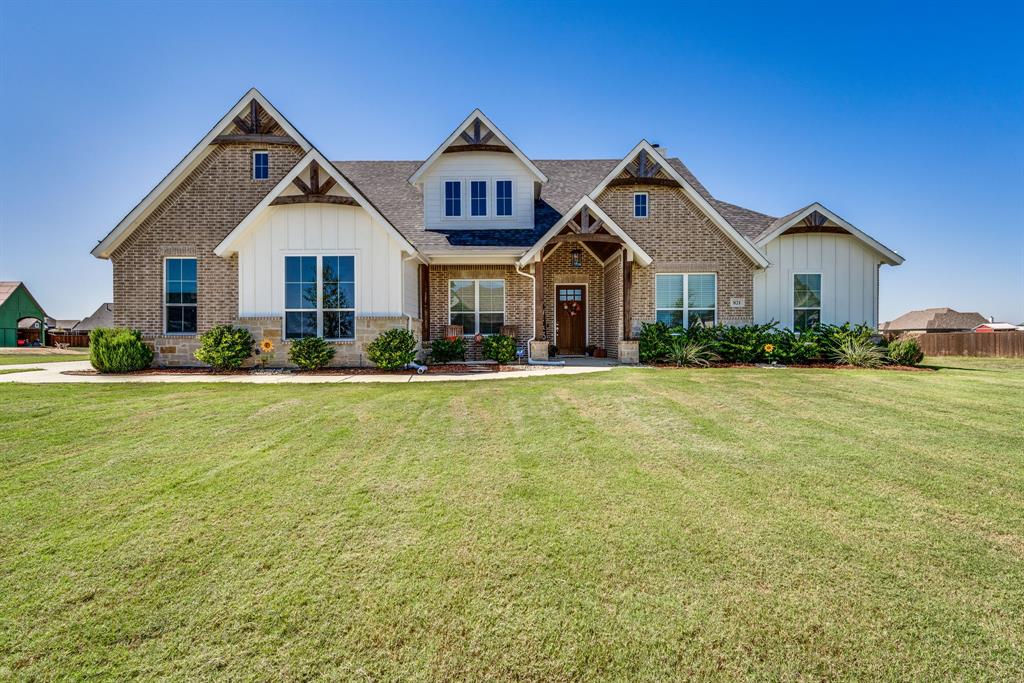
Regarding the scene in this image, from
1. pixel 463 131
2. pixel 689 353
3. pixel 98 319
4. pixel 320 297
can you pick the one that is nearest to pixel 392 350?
pixel 320 297

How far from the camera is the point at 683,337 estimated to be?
1367 cm

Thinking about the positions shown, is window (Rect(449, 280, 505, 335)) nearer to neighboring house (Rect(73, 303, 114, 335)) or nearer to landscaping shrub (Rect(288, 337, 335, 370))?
landscaping shrub (Rect(288, 337, 335, 370))

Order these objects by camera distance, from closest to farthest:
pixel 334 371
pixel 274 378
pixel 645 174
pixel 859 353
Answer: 1. pixel 274 378
2. pixel 334 371
3. pixel 859 353
4. pixel 645 174

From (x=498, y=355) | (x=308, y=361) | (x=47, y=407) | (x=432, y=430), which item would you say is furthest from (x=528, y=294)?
(x=47, y=407)

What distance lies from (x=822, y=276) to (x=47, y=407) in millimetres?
18825

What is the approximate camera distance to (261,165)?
1441cm

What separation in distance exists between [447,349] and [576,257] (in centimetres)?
545

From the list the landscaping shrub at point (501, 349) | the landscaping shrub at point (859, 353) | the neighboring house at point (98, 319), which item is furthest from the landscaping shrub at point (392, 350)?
the neighboring house at point (98, 319)

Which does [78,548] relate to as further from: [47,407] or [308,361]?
[308,361]

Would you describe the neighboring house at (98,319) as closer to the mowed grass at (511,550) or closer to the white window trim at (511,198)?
the white window trim at (511,198)

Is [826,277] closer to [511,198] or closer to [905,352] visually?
[905,352]

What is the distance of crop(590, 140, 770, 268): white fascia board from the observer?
48.2 feet

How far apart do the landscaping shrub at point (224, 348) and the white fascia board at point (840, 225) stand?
15.3 meters

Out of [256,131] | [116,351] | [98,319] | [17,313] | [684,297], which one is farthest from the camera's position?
[98,319]
